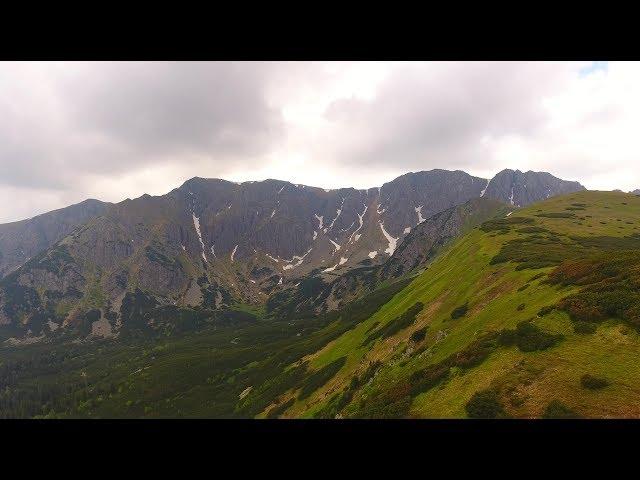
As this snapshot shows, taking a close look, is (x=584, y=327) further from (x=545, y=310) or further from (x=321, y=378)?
(x=321, y=378)

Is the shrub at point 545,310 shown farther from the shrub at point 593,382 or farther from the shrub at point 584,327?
the shrub at point 593,382

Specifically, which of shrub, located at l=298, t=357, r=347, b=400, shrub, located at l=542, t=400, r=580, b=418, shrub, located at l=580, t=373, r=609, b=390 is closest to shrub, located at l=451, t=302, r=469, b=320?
shrub, located at l=580, t=373, r=609, b=390

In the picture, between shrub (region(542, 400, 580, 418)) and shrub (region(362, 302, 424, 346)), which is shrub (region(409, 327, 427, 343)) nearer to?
shrub (region(362, 302, 424, 346))

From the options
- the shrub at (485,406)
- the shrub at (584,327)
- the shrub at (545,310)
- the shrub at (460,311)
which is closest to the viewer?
the shrub at (485,406)

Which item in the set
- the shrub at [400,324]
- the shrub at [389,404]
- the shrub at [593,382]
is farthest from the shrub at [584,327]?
the shrub at [400,324]
